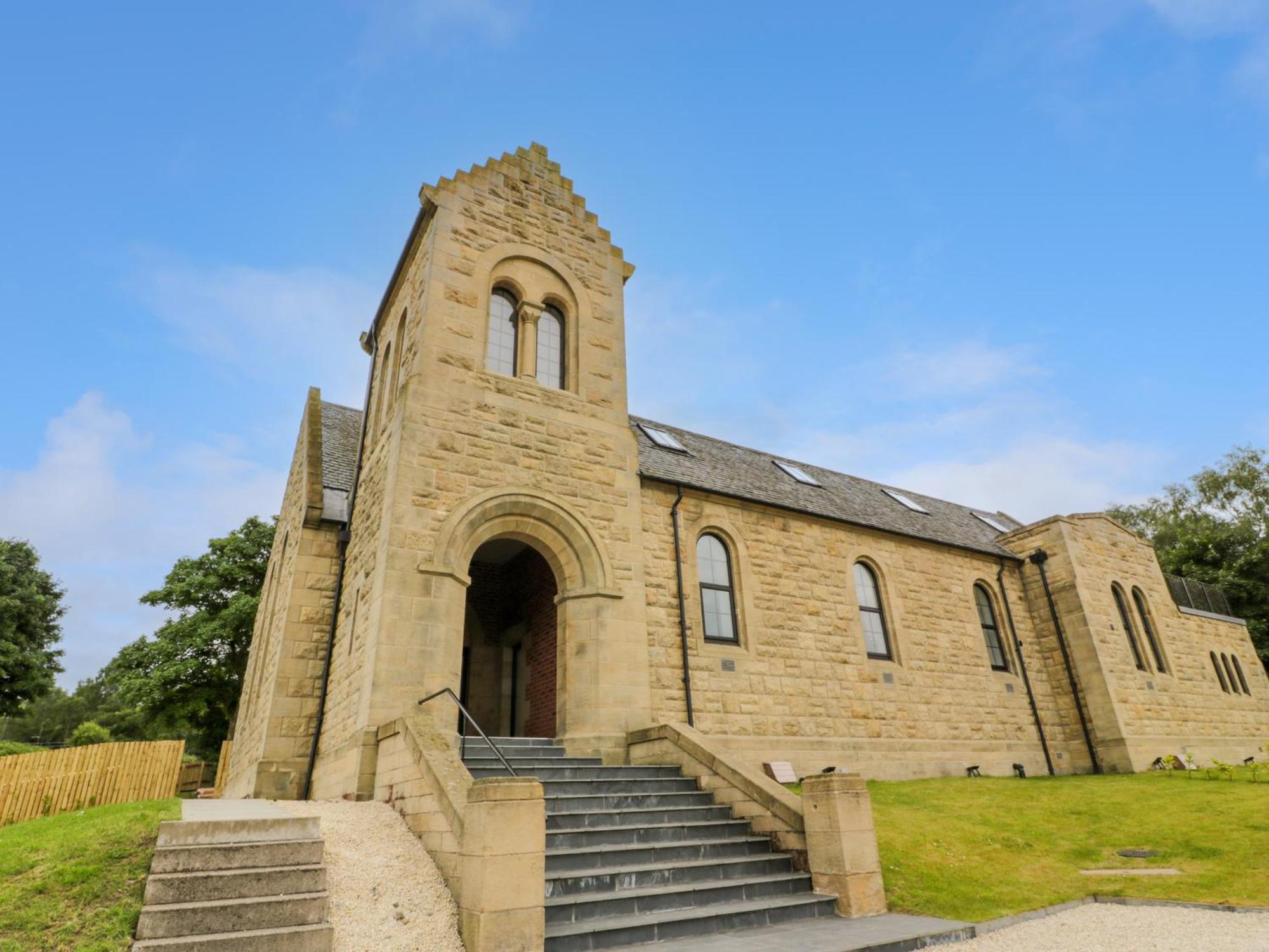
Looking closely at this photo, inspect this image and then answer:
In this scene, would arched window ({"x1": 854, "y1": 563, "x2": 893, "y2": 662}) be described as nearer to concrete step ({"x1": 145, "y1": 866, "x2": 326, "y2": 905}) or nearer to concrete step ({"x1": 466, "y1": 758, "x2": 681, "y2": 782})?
concrete step ({"x1": 466, "y1": 758, "x2": 681, "y2": 782})

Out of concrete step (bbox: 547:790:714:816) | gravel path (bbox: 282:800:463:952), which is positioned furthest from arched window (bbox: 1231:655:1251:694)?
gravel path (bbox: 282:800:463:952)

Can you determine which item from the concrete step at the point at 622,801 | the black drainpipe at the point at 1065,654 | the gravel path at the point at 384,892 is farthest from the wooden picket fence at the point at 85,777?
the black drainpipe at the point at 1065,654

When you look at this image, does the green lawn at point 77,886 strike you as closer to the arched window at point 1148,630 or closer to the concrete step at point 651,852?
the concrete step at point 651,852

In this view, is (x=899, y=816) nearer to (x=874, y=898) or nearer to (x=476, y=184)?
(x=874, y=898)

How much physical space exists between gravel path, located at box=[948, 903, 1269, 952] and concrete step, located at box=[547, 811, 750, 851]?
2.74m

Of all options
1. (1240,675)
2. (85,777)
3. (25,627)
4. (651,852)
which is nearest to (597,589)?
(651,852)

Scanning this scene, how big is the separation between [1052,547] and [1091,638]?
8.26ft

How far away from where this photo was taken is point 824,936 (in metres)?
5.71

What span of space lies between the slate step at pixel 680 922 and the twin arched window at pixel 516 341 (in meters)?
8.97

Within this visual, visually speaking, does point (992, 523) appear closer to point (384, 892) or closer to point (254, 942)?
point (384, 892)

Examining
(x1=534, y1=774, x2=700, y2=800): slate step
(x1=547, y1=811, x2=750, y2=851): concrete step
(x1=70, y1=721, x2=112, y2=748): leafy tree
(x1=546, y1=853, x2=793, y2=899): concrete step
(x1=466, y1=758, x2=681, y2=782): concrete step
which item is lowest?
(x1=546, y1=853, x2=793, y2=899): concrete step

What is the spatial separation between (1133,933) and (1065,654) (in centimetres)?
1342

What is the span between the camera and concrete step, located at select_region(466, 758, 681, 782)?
8.45 m

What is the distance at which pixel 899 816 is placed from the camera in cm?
966
